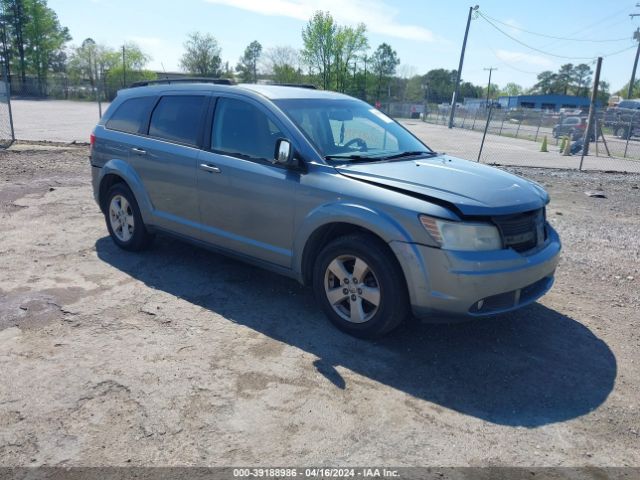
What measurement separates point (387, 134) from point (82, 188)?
638cm

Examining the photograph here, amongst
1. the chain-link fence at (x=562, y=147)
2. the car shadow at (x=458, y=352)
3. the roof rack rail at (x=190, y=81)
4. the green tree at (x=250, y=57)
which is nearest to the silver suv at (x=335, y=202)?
the roof rack rail at (x=190, y=81)

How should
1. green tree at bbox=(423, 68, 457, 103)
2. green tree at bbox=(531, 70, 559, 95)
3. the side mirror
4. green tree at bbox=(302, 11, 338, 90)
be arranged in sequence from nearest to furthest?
the side mirror < green tree at bbox=(302, 11, 338, 90) < green tree at bbox=(423, 68, 457, 103) < green tree at bbox=(531, 70, 559, 95)

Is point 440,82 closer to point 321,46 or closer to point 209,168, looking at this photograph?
point 321,46

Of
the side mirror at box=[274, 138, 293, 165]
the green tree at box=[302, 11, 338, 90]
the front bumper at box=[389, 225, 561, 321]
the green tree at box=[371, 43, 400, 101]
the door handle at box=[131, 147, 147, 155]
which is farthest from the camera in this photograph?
the green tree at box=[371, 43, 400, 101]

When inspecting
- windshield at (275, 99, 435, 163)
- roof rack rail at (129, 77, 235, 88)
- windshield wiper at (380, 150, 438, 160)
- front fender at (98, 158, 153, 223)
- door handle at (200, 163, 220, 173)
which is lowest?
front fender at (98, 158, 153, 223)

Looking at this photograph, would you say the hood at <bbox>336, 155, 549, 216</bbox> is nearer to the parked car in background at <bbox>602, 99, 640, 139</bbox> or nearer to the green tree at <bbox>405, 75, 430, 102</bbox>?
the parked car in background at <bbox>602, 99, 640, 139</bbox>

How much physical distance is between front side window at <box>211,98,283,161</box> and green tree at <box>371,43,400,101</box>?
79.2m

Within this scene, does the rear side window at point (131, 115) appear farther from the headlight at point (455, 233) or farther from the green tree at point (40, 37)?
the green tree at point (40, 37)

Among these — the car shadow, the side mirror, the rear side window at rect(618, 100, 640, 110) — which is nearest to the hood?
the side mirror

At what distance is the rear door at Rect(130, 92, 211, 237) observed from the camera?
4.86 metres

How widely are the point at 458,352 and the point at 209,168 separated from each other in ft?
8.60

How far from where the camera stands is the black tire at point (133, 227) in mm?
5562

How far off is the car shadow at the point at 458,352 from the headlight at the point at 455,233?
86 cm

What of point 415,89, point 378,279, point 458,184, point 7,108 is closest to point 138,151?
point 378,279
